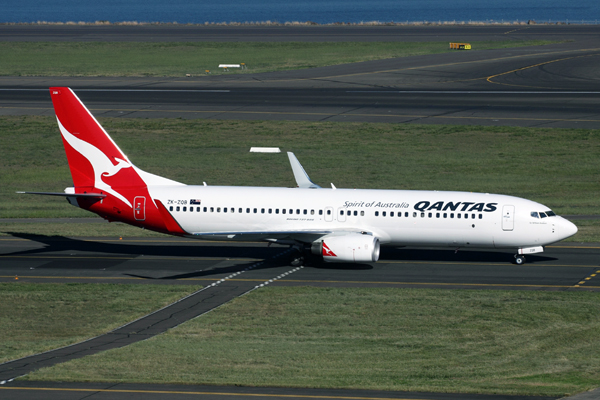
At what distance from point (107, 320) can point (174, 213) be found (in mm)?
10723

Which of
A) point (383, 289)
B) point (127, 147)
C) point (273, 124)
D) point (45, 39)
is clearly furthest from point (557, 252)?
point (45, 39)

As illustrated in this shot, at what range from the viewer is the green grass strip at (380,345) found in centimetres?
2594

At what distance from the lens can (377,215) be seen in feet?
143

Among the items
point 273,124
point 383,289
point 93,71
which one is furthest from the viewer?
point 93,71

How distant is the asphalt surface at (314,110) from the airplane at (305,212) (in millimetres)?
1743

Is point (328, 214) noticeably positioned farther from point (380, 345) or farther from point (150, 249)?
point (380, 345)

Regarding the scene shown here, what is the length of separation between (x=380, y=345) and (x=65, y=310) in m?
15.2

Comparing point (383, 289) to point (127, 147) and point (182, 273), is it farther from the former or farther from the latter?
point (127, 147)

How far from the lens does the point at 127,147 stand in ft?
247

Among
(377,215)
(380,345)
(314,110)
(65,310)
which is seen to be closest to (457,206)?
(377,215)

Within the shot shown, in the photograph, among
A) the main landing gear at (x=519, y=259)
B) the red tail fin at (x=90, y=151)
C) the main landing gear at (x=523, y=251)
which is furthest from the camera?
the red tail fin at (x=90, y=151)

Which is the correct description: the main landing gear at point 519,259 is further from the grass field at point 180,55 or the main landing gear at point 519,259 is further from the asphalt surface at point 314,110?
the grass field at point 180,55

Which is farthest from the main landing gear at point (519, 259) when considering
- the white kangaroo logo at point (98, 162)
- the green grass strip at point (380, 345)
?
the white kangaroo logo at point (98, 162)

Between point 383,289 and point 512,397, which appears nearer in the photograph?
point 512,397
